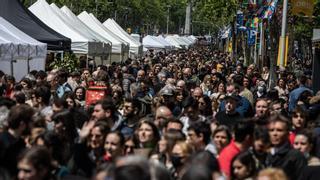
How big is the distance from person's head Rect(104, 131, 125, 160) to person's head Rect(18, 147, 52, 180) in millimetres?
1506

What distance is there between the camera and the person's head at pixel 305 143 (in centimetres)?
910

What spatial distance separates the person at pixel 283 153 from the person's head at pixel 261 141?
0.12m

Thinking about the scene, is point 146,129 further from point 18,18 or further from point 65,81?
point 18,18

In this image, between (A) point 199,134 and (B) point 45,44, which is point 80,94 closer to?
(A) point 199,134

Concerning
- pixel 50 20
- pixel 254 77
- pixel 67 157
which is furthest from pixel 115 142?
pixel 50 20

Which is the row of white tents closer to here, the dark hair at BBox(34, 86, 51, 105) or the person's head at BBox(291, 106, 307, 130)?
the dark hair at BBox(34, 86, 51, 105)

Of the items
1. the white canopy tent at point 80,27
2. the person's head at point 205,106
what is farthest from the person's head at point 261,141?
the white canopy tent at point 80,27

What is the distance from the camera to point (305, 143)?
A: 9.11 m

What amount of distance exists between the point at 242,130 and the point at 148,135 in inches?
39.5

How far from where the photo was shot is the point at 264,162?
29.0 ft

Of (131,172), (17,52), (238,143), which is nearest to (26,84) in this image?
(17,52)

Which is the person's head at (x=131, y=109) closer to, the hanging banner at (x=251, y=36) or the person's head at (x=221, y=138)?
the person's head at (x=221, y=138)

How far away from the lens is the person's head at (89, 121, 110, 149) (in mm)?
8672

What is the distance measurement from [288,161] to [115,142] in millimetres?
1804
